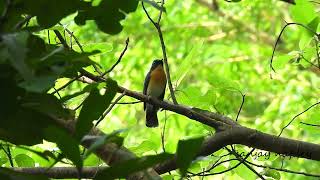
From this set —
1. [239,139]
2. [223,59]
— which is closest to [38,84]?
[239,139]

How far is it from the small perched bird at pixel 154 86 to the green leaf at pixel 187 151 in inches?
120

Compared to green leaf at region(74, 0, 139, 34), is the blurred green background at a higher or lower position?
lower

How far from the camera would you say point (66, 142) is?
31.9 inches

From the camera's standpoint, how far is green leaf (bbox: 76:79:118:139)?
3.08ft

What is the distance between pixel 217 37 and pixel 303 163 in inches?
75.2

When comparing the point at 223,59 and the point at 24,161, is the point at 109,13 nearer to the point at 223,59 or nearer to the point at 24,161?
the point at 24,161

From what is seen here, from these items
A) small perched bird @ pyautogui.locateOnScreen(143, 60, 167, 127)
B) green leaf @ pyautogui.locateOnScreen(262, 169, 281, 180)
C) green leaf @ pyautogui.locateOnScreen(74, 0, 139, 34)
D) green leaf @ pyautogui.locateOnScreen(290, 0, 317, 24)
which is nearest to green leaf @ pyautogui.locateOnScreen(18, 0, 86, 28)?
green leaf @ pyautogui.locateOnScreen(74, 0, 139, 34)

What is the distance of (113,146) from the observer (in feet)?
3.97

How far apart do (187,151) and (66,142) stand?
0.58 ft

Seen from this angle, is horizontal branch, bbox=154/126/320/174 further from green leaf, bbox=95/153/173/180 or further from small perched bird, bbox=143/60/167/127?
small perched bird, bbox=143/60/167/127

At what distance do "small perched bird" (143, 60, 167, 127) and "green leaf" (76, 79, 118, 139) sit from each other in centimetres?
286

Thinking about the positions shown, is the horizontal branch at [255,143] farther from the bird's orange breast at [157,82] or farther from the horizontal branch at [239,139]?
the bird's orange breast at [157,82]

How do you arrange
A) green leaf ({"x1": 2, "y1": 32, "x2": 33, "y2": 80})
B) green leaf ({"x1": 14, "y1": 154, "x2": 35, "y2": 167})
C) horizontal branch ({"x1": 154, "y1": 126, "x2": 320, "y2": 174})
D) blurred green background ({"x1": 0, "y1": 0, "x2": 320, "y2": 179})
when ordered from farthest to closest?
blurred green background ({"x1": 0, "y1": 0, "x2": 320, "y2": 179})
green leaf ({"x1": 14, "y1": 154, "x2": 35, "y2": 167})
horizontal branch ({"x1": 154, "y1": 126, "x2": 320, "y2": 174})
green leaf ({"x1": 2, "y1": 32, "x2": 33, "y2": 80})

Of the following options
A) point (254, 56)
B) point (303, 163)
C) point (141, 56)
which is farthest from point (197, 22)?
point (303, 163)
